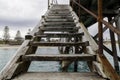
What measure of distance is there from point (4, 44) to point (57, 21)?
81.7 meters

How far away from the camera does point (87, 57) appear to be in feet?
12.4

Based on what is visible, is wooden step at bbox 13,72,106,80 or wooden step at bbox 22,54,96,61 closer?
wooden step at bbox 13,72,106,80

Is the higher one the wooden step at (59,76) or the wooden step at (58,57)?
the wooden step at (58,57)

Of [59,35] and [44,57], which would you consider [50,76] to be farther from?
[59,35]

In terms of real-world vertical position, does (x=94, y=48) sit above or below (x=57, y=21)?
below

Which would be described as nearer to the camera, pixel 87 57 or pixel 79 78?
pixel 79 78

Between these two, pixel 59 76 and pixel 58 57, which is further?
pixel 58 57

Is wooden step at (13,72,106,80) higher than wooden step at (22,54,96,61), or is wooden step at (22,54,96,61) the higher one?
wooden step at (22,54,96,61)

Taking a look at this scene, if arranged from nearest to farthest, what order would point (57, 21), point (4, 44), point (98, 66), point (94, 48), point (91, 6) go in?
point (98, 66)
point (94, 48)
point (57, 21)
point (91, 6)
point (4, 44)

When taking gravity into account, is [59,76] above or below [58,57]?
below

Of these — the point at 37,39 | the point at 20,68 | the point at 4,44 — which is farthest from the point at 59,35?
the point at 4,44

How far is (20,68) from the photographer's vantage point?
352 cm

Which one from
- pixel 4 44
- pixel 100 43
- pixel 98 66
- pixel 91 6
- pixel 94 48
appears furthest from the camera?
pixel 4 44

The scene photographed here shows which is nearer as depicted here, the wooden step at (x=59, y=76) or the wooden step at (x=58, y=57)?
the wooden step at (x=59, y=76)
